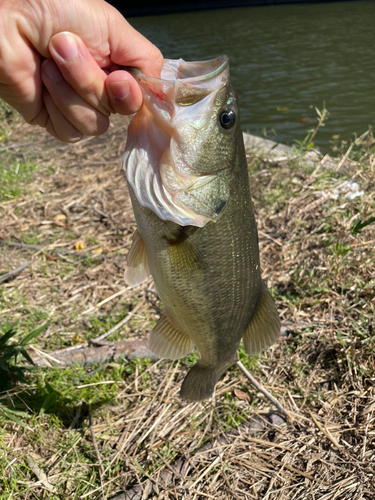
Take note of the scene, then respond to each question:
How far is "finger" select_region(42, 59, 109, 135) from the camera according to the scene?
188 cm

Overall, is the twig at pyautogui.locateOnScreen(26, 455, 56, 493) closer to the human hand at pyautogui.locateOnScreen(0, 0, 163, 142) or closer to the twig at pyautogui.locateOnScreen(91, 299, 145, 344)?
the twig at pyautogui.locateOnScreen(91, 299, 145, 344)

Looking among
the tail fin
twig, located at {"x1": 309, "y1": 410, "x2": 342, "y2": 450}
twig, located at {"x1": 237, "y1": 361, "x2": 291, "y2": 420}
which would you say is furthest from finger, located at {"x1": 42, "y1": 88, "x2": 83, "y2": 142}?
twig, located at {"x1": 309, "y1": 410, "x2": 342, "y2": 450}

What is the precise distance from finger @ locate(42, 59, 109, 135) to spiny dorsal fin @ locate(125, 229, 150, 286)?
527 mm

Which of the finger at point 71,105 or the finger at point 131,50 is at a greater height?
the finger at point 131,50

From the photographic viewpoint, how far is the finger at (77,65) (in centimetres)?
172

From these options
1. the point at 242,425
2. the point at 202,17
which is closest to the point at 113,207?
the point at 242,425

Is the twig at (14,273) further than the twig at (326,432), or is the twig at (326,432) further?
the twig at (14,273)

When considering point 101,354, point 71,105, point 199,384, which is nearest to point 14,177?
point 101,354

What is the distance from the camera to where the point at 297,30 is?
19359 mm

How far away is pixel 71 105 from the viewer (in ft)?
6.32

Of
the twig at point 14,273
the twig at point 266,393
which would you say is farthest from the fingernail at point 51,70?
the twig at point 14,273

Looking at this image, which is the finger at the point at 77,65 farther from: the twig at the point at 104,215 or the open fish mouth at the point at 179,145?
the twig at the point at 104,215

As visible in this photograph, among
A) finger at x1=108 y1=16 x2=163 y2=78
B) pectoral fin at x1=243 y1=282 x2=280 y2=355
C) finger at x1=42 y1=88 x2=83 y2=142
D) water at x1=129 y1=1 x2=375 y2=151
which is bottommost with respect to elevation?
water at x1=129 y1=1 x2=375 y2=151

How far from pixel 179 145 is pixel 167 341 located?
3.46ft
